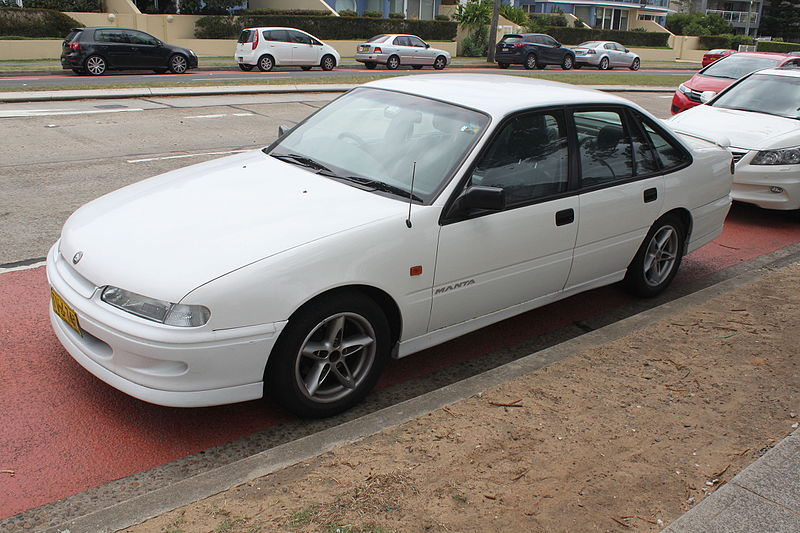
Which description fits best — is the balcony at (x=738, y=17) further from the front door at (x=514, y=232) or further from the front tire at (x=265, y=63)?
the front door at (x=514, y=232)

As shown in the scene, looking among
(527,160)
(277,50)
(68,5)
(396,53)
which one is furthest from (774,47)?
(527,160)

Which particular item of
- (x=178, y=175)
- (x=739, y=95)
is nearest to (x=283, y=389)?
(x=178, y=175)

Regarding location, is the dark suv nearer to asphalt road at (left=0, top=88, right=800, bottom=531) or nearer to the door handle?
asphalt road at (left=0, top=88, right=800, bottom=531)

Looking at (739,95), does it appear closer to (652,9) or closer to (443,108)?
(443,108)

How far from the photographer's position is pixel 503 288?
4754mm

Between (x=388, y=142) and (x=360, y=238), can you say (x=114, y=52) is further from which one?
(x=360, y=238)

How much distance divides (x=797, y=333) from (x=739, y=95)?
5968mm

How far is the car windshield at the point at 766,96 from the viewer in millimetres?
9768

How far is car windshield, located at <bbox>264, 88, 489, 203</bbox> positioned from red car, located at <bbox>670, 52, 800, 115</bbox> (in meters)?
11.5

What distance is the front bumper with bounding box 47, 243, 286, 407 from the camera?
3.54 m

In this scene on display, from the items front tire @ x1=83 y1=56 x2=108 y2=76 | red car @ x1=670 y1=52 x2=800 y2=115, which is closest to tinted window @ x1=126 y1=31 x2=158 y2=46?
front tire @ x1=83 y1=56 x2=108 y2=76

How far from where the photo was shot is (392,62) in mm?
34969

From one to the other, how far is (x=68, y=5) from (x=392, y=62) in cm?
1626

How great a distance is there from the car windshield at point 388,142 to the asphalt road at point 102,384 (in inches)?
49.2
